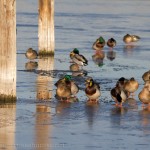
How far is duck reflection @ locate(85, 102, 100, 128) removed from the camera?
50.6 feet

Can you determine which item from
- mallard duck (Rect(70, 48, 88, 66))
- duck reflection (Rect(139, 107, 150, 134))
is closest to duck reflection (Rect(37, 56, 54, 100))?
mallard duck (Rect(70, 48, 88, 66))

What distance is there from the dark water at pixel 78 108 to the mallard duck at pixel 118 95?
0.50 feet

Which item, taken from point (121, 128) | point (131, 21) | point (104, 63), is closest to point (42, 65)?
point (104, 63)

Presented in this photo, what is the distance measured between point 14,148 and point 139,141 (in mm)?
2055

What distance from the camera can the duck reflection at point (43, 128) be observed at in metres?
13.3

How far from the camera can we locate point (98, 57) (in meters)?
26.3

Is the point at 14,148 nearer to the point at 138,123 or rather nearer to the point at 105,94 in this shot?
the point at 138,123

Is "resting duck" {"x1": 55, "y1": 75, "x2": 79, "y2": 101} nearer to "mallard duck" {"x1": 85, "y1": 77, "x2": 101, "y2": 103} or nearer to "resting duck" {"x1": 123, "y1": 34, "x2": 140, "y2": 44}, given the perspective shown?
"mallard duck" {"x1": 85, "y1": 77, "x2": 101, "y2": 103}

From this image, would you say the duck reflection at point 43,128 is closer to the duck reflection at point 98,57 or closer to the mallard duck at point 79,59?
the mallard duck at point 79,59

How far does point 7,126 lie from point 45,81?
19.2 ft

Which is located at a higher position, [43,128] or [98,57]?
[98,57]

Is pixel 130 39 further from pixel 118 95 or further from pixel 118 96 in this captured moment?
pixel 118 96

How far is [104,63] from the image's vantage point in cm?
2483

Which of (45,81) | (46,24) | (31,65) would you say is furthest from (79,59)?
(45,81)
